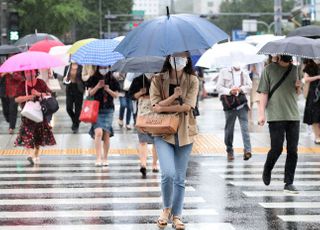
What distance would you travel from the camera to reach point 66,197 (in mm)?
11094

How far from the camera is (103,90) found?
547 inches

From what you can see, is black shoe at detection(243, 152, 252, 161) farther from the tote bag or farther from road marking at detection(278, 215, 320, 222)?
road marking at detection(278, 215, 320, 222)

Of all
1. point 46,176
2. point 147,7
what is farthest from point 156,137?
point 147,7

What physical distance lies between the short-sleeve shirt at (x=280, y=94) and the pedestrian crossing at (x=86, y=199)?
142 centimetres

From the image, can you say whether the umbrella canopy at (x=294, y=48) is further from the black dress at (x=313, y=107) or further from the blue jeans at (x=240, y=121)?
the black dress at (x=313, y=107)

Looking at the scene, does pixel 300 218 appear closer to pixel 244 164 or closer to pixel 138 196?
pixel 138 196

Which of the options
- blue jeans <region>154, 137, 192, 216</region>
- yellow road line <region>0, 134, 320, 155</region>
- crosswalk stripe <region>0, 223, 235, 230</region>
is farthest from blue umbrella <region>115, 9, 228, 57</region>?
yellow road line <region>0, 134, 320, 155</region>

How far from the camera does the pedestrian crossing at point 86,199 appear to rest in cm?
930

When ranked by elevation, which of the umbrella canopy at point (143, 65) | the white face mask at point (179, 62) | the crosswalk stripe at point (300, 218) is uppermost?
the white face mask at point (179, 62)

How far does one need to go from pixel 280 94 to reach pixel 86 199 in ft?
8.92

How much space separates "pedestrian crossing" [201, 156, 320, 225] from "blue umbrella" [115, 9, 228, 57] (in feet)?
7.07

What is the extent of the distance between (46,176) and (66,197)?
220 centimetres

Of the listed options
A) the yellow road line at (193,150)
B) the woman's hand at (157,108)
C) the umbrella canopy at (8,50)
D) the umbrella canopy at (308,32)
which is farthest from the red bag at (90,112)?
the umbrella canopy at (8,50)

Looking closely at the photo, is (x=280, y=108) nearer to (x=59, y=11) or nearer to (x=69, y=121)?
(x=69, y=121)
